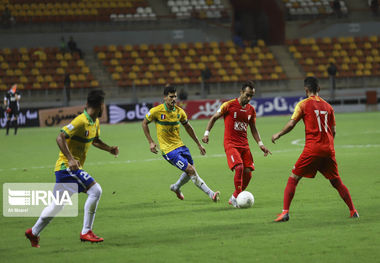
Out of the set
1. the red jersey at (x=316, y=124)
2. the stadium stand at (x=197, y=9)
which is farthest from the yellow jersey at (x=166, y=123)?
the stadium stand at (x=197, y=9)

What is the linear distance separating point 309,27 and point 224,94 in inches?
426

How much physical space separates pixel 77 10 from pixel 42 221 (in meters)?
35.3

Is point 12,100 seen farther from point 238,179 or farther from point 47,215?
point 47,215

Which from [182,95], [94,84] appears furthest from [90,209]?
[94,84]

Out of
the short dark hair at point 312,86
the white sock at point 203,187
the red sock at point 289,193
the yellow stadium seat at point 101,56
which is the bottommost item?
the yellow stadium seat at point 101,56

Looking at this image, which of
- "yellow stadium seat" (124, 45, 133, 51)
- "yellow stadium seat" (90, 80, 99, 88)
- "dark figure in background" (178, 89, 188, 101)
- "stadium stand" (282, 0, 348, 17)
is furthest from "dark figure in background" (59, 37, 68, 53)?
"stadium stand" (282, 0, 348, 17)

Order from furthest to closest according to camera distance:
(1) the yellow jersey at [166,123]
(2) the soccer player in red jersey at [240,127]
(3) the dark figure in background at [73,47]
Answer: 1. (3) the dark figure in background at [73,47]
2. (1) the yellow jersey at [166,123]
3. (2) the soccer player in red jersey at [240,127]

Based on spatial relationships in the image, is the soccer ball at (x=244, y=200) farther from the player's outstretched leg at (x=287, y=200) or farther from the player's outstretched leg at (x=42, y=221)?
the player's outstretched leg at (x=42, y=221)

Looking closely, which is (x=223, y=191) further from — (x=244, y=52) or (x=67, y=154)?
(x=244, y=52)

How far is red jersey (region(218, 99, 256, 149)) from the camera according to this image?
11078mm

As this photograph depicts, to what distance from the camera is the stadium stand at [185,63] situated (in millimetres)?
38500

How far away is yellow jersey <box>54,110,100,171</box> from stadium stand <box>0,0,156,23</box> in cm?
3356

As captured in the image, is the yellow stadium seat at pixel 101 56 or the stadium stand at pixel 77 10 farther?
the stadium stand at pixel 77 10

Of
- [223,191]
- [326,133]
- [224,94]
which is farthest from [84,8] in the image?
[326,133]
